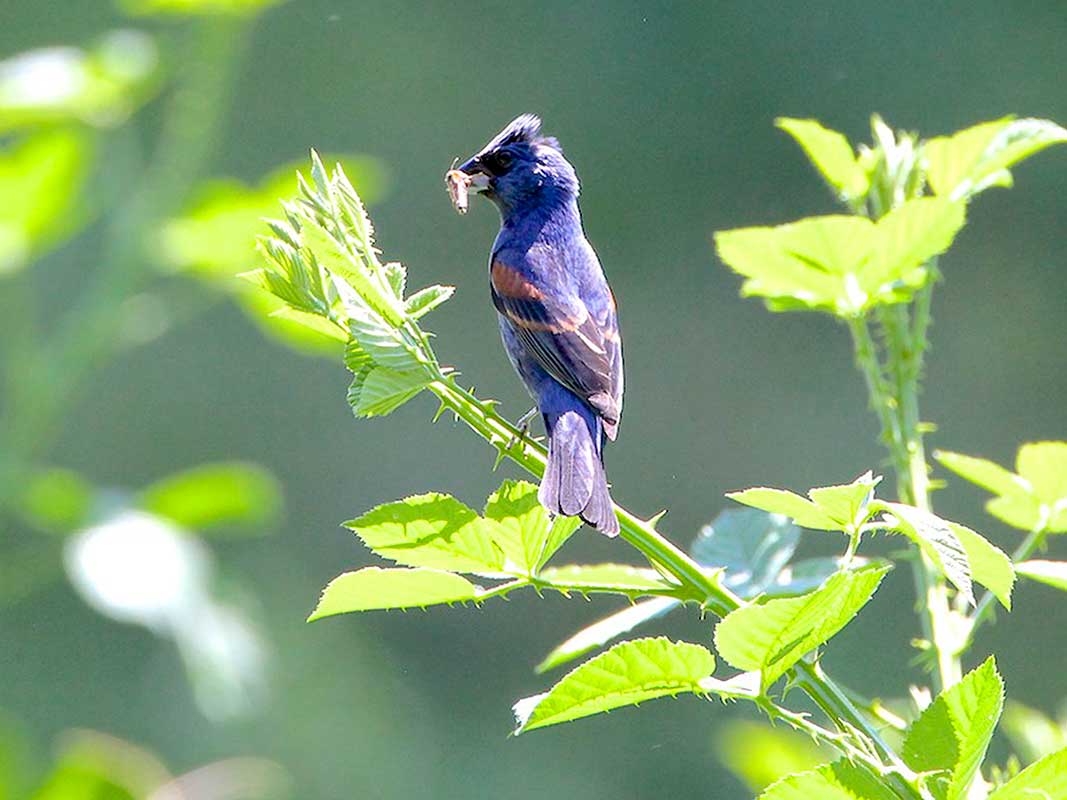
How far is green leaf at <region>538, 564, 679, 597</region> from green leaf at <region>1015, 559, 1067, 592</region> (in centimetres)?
14

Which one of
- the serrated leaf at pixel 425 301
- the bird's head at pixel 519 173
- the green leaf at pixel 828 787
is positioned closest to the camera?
the green leaf at pixel 828 787

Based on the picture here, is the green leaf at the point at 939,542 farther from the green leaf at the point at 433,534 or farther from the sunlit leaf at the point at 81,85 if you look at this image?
the sunlit leaf at the point at 81,85

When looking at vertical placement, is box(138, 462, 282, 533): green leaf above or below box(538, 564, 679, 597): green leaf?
above

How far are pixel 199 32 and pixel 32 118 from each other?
0.89 feet

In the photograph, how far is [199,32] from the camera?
1.33 meters

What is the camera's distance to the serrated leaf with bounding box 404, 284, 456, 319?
56cm

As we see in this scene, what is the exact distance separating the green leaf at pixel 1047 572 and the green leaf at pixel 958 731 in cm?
14

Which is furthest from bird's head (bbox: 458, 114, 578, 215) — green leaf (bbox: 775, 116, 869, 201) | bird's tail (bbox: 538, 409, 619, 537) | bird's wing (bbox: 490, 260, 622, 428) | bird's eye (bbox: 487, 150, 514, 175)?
green leaf (bbox: 775, 116, 869, 201)

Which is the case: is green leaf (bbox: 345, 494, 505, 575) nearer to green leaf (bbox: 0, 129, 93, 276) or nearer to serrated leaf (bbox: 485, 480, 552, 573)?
serrated leaf (bbox: 485, 480, 552, 573)

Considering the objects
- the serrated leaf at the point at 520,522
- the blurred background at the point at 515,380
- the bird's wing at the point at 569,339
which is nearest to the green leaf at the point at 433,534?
the serrated leaf at the point at 520,522

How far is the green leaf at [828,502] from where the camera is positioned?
0.50 meters

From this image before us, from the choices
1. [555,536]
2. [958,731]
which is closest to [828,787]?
[958,731]

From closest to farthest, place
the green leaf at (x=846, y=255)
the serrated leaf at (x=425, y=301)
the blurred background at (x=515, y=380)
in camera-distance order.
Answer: the serrated leaf at (x=425, y=301)
the green leaf at (x=846, y=255)
the blurred background at (x=515, y=380)

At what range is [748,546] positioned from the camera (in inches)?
28.4
